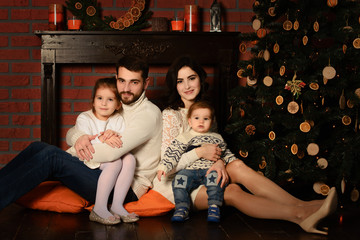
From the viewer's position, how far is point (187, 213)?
2.53 m

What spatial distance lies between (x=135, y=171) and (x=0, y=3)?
1.94m

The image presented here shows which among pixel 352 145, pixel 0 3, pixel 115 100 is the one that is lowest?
pixel 352 145

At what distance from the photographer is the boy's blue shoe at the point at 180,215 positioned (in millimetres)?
2482

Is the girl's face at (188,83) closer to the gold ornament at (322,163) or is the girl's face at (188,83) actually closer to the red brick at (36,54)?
the gold ornament at (322,163)

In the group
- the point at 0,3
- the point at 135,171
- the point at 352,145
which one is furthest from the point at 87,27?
the point at 352,145

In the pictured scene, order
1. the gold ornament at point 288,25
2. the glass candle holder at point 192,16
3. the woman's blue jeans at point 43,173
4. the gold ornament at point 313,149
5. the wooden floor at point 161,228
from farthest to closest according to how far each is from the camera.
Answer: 1. the glass candle holder at point 192,16
2. the gold ornament at point 288,25
3. the gold ornament at point 313,149
4. the woman's blue jeans at point 43,173
5. the wooden floor at point 161,228

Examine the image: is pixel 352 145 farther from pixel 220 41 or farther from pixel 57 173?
pixel 57 173

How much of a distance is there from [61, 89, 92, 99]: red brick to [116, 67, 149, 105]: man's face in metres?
1.14

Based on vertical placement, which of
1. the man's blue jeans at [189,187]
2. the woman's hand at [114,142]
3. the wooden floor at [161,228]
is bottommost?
the wooden floor at [161,228]

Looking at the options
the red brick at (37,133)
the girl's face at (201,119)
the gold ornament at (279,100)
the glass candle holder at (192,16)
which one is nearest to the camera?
the girl's face at (201,119)

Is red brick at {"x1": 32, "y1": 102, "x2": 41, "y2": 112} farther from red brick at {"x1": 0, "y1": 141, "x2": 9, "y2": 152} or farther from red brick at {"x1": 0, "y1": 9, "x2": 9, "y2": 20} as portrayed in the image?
red brick at {"x1": 0, "y1": 9, "x2": 9, "y2": 20}

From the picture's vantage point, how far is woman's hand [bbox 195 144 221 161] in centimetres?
258

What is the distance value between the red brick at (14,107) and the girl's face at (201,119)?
1680mm

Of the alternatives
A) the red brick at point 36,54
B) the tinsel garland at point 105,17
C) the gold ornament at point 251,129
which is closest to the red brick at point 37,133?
the red brick at point 36,54
